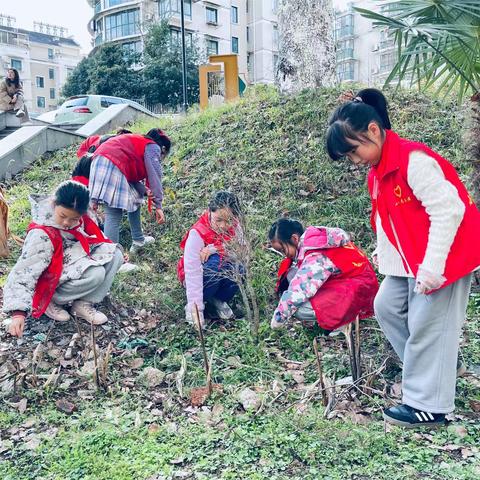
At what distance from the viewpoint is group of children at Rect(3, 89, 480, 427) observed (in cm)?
229

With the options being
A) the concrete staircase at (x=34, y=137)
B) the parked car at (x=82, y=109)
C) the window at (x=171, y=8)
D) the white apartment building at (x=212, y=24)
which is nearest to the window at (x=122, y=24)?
the white apartment building at (x=212, y=24)

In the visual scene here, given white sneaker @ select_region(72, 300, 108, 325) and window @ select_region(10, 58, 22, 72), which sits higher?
window @ select_region(10, 58, 22, 72)

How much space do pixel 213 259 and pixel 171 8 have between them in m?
34.9

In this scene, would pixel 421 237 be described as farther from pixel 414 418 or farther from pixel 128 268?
pixel 128 268

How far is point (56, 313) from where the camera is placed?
3641mm

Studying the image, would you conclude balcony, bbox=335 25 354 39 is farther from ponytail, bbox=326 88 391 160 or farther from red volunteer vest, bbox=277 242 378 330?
ponytail, bbox=326 88 391 160

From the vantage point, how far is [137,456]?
2.31 metres

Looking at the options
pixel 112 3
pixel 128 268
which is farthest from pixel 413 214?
pixel 112 3

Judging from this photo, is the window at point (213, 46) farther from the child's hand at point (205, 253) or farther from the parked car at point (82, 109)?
the child's hand at point (205, 253)

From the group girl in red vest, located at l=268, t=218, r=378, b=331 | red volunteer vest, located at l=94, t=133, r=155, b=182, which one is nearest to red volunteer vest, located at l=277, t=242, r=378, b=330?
girl in red vest, located at l=268, t=218, r=378, b=331

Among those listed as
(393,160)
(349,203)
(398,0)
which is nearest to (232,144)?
(349,203)

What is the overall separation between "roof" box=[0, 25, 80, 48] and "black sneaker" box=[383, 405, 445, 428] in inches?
2162

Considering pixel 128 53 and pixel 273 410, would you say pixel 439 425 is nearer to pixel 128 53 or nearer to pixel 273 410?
pixel 273 410

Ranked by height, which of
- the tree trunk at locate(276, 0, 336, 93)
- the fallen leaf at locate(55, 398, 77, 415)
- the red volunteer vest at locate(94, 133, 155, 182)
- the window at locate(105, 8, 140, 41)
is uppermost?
the window at locate(105, 8, 140, 41)
